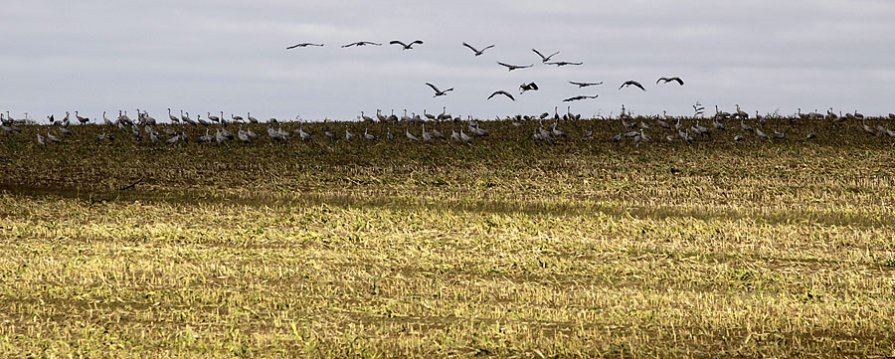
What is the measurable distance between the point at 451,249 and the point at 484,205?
31.3 ft

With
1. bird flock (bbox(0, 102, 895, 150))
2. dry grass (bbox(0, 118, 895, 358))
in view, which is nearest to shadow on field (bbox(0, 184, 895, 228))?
dry grass (bbox(0, 118, 895, 358))

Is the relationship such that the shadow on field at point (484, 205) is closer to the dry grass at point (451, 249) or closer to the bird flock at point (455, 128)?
the dry grass at point (451, 249)

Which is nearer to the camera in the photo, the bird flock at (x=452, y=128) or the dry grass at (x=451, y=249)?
the dry grass at (x=451, y=249)

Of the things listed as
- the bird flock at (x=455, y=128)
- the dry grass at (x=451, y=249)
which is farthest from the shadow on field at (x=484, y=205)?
the bird flock at (x=455, y=128)

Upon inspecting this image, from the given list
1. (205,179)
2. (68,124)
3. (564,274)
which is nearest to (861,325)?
(564,274)

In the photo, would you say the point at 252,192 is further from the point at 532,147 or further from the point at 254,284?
the point at 254,284

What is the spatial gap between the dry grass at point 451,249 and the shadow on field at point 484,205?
12 centimetres

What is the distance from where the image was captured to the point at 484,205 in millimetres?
35969

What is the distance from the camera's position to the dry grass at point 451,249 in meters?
16.8

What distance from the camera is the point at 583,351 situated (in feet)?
51.4

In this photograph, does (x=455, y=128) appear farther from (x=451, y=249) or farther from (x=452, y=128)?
(x=451, y=249)

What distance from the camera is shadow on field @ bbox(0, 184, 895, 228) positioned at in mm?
32781

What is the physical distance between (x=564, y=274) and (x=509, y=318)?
17.5 ft

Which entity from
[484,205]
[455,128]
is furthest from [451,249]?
[455,128]
